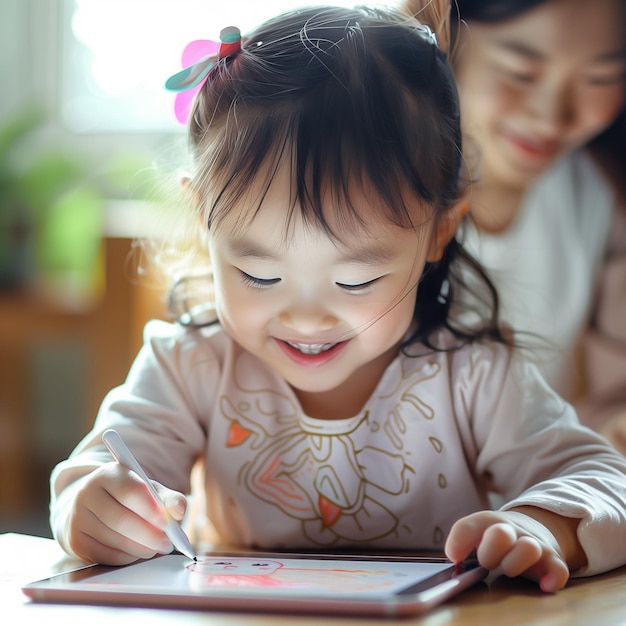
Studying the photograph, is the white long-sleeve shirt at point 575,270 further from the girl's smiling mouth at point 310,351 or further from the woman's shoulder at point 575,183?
the girl's smiling mouth at point 310,351

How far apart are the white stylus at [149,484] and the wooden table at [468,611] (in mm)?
91

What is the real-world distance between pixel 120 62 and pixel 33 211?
48cm

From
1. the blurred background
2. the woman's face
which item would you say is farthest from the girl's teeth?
the blurred background

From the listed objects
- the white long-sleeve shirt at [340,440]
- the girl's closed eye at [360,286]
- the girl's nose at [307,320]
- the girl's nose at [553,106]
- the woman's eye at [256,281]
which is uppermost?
the girl's nose at [553,106]

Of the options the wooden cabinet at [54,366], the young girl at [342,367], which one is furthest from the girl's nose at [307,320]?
the wooden cabinet at [54,366]

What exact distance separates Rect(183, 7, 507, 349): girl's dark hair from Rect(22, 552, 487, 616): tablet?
0.76ft

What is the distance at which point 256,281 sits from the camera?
73cm

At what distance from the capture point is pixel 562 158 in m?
1.46

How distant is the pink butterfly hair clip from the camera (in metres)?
0.77

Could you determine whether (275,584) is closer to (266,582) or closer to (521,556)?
(266,582)

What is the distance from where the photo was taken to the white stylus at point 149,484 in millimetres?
631

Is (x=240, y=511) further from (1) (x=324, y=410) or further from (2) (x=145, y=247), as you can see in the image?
(2) (x=145, y=247)

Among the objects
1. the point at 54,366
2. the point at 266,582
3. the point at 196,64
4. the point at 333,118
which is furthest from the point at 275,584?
the point at 54,366

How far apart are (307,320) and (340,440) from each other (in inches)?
6.4
